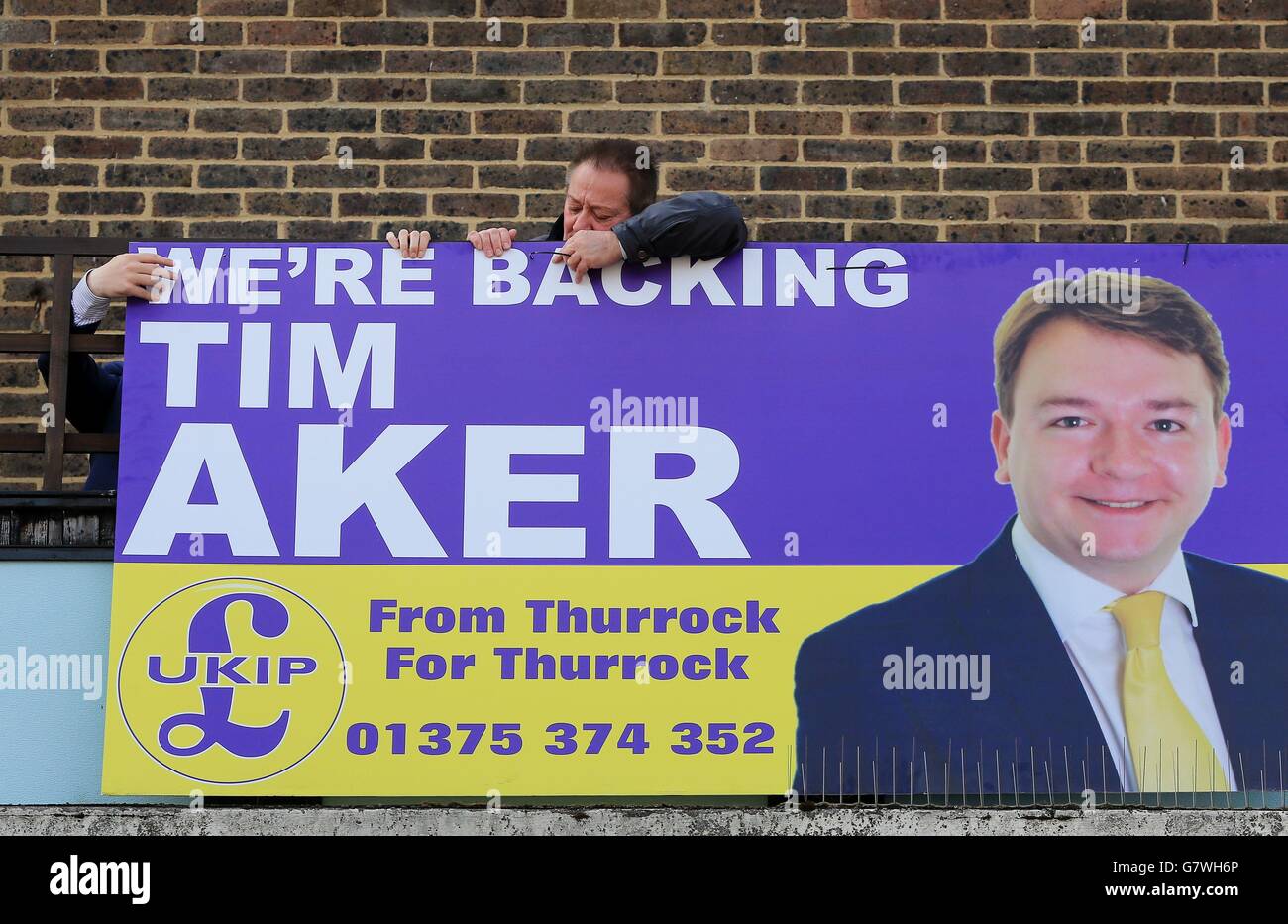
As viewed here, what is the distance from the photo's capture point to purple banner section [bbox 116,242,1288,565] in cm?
373

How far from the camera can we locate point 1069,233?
19.4 ft

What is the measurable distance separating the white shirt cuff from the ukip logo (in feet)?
2.92

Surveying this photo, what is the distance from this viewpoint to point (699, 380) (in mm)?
3766

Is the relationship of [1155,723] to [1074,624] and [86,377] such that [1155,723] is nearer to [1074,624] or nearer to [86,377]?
[1074,624]

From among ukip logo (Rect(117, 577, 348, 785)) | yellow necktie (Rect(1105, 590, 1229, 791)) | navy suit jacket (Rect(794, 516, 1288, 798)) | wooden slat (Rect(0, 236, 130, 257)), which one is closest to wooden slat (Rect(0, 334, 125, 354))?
wooden slat (Rect(0, 236, 130, 257))

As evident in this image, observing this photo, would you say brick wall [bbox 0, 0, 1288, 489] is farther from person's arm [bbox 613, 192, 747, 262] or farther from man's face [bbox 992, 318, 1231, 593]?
man's face [bbox 992, 318, 1231, 593]

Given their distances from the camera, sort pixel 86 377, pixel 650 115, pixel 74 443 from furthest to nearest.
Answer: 1. pixel 650 115
2. pixel 86 377
3. pixel 74 443

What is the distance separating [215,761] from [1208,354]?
271 cm

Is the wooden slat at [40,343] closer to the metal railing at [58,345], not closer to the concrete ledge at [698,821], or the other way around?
the metal railing at [58,345]

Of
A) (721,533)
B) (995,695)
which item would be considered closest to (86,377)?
(721,533)

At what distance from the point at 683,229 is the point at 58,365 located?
176 centimetres

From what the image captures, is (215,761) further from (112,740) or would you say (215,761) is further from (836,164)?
(836,164)

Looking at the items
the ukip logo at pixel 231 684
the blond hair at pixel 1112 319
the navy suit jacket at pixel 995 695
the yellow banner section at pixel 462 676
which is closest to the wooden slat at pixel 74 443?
the yellow banner section at pixel 462 676

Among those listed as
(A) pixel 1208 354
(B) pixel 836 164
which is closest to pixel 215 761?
(A) pixel 1208 354
